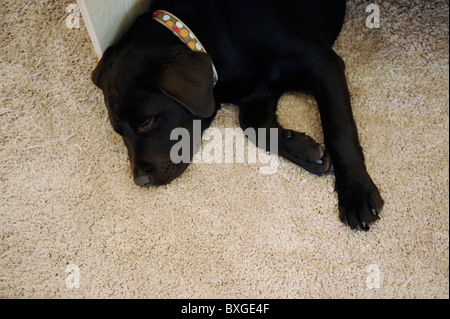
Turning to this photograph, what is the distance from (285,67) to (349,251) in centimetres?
70

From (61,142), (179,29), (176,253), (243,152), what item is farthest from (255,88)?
(61,142)

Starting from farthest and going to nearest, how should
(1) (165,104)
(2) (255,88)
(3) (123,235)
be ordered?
1. (2) (255,88)
2. (3) (123,235)
3. (1) (165,104)

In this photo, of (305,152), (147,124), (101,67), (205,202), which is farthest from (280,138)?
(101,67)

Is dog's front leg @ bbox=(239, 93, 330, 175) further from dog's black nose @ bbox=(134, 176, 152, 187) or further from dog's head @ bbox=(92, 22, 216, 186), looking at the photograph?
dog's black nose @ bbox=(134, 176, 152, 187)

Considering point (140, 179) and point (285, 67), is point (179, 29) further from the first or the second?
point (140, 179)

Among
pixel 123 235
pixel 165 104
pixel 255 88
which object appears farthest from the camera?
pixel 255 88

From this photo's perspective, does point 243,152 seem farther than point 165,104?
Yes

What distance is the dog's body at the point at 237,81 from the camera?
1.30 metres

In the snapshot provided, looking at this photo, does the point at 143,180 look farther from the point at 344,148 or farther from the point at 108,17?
the point at 344,148

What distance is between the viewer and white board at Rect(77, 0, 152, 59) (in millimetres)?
1393

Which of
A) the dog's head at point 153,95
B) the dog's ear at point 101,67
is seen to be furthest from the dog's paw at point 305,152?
the dog's ear at point 101,67

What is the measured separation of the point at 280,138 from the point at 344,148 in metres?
0.23

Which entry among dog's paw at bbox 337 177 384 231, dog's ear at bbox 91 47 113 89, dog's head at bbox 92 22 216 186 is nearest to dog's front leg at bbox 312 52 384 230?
dog's paw at bbox 337 177 384 231
